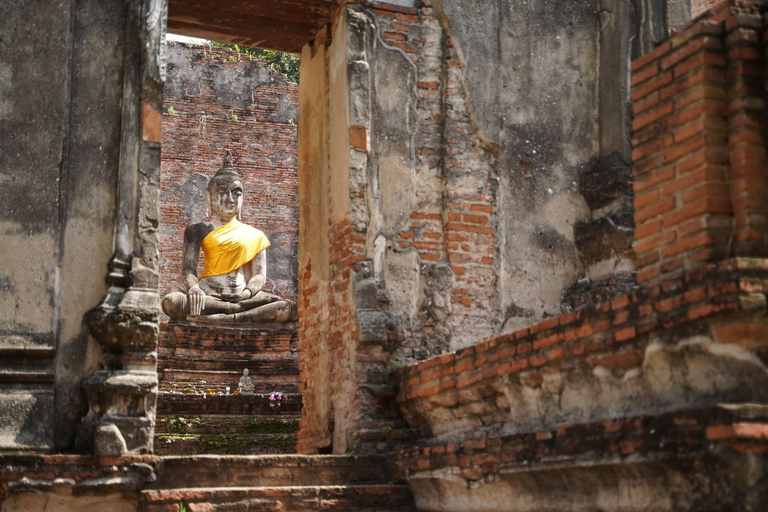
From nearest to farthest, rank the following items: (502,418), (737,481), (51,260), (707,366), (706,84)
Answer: (737,481) → (707,366) → (706,84) → (502,418) → (51,260)

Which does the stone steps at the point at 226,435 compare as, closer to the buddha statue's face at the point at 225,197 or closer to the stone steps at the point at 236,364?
the stone steps at the point at 236,364

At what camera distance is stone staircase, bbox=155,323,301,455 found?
33.4ft

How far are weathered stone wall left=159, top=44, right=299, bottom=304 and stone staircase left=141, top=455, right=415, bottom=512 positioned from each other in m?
12.4

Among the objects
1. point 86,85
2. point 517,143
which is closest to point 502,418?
point 517,143

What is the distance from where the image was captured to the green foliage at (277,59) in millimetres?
19047

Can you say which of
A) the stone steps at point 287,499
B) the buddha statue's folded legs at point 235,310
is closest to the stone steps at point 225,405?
the buddha statue's folded legs at point 235,310

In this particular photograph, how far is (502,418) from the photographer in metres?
5.60

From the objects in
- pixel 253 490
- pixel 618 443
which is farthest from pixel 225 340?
pixel 618 443

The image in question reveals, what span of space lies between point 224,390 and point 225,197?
355cm

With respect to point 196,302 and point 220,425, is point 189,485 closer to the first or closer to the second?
point 220,425

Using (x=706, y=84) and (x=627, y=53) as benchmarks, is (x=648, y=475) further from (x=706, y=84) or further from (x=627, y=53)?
(x=627, y=53)

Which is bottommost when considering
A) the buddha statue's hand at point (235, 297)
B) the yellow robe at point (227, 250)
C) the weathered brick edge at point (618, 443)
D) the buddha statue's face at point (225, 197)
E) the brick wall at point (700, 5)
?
the weathered brick edge at point (618, 443)

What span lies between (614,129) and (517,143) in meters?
0.74

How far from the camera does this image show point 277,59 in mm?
19172
